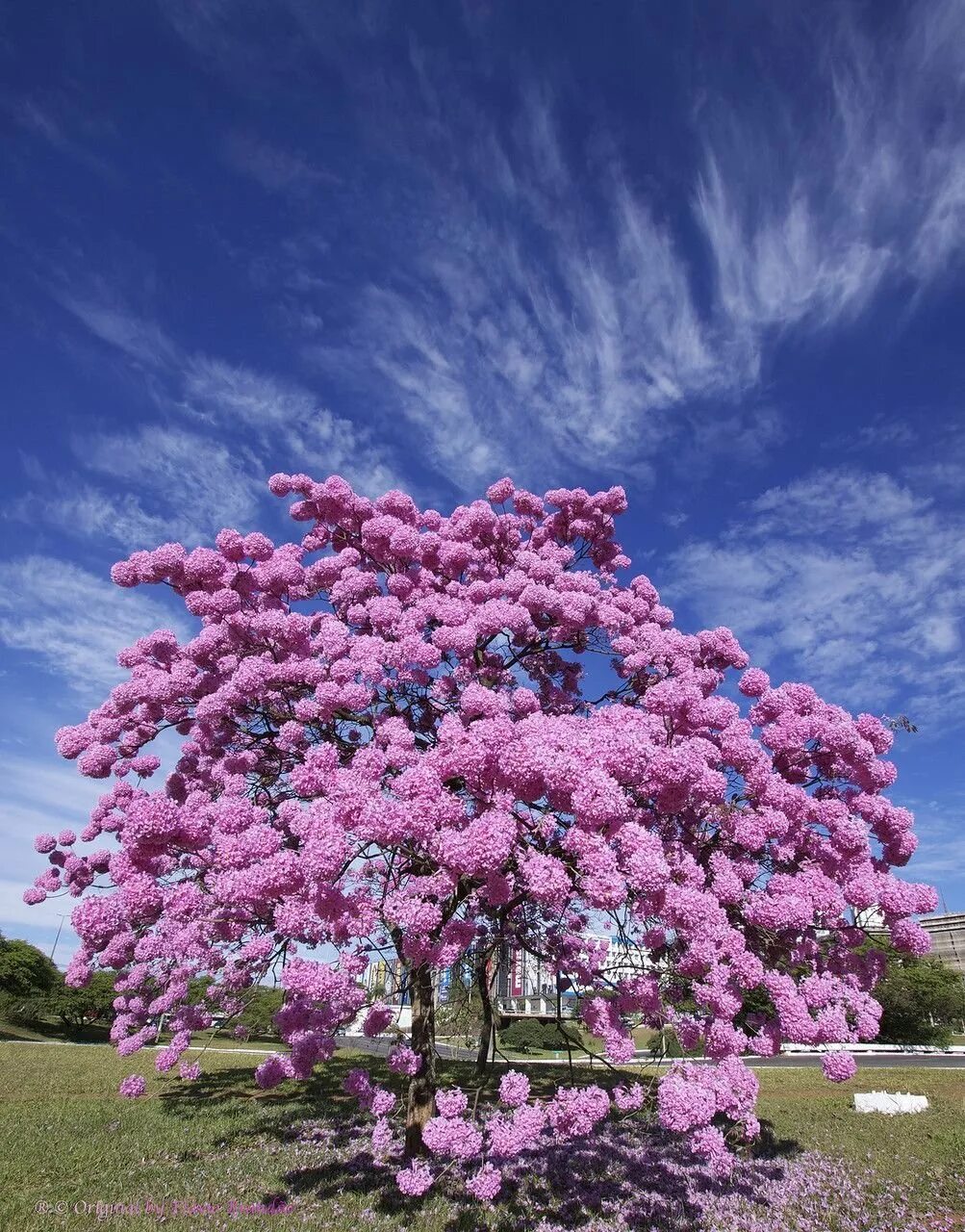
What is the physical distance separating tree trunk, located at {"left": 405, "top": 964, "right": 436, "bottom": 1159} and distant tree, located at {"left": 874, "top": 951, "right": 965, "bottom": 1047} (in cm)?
4184

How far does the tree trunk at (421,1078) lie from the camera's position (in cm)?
1006

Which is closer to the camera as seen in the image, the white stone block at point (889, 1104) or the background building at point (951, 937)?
the white stone block at point (889, 1104)

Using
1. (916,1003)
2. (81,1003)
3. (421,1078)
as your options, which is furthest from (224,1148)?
(916,1003)

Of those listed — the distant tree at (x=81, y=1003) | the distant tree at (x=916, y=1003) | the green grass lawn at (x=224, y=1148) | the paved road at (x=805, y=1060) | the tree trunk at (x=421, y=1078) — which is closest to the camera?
the green grass lawn at (x=224, y=1148)

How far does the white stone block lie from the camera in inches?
662

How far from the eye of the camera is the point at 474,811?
7098 mm

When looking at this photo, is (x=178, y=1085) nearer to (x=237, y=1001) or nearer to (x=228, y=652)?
(x=237, y=1001)

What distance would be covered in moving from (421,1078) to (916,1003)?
152 ft

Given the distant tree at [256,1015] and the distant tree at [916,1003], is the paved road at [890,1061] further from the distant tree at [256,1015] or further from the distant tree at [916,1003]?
the distant tree at [256,1015]

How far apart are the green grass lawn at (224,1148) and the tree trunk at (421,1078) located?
1070 millimetres

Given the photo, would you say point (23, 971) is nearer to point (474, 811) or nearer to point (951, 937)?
point (474, 811)

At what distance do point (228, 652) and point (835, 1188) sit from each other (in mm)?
11604

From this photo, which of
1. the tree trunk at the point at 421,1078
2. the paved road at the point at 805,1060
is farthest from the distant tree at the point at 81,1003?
the tree trunk at the point at 421,1078

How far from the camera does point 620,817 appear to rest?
21.2ft
